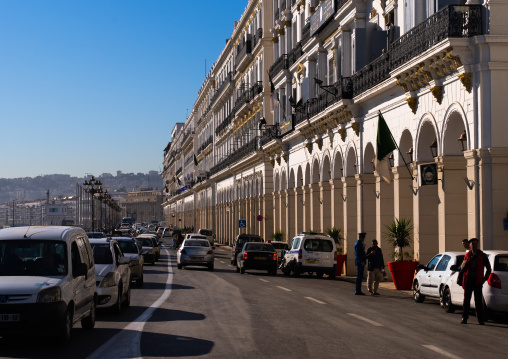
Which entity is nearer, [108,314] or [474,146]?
[108,314]

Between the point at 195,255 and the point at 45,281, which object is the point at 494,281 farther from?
the point at 195,255

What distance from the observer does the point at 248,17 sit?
74.9 meters

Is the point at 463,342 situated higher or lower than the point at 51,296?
lower

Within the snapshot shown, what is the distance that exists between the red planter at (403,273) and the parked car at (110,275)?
11.6 m

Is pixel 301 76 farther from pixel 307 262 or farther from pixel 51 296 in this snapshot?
pixel 51 296

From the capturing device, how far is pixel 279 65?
192 feet

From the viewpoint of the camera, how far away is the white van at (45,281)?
1289cm

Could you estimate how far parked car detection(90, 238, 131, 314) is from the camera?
59.0 ft

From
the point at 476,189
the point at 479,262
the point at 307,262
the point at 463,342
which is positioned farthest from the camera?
the point at 307,262

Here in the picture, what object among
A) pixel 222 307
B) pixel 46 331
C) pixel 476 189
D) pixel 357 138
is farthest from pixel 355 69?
pixel 46 331

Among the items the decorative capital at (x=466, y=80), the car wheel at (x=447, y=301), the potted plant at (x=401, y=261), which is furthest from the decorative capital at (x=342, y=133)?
the car wheel at (x=447, y=301)

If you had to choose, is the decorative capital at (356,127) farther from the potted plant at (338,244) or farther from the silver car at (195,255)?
the silver car at (195,255)

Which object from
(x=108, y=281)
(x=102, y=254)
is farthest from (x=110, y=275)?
(x=102, y=254)

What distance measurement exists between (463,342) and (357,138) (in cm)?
2479
